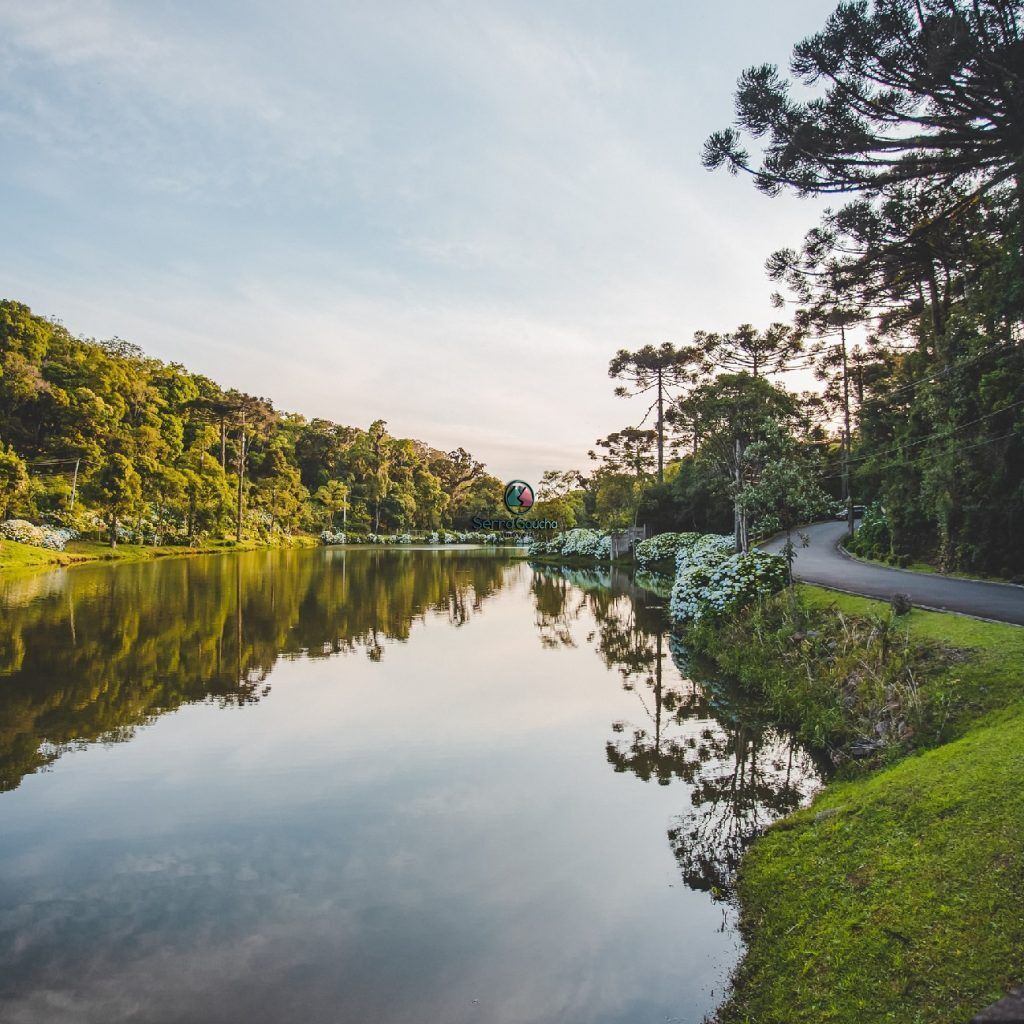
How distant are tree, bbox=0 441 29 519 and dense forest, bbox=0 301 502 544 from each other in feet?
0.19

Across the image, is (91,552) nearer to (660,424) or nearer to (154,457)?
(154,457)

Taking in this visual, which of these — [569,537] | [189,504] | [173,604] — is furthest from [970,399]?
[189,504]

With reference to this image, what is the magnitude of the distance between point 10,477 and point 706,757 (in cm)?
3536

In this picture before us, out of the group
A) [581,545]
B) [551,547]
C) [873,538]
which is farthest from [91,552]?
[873,538]

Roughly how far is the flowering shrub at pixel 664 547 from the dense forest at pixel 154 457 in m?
30.9

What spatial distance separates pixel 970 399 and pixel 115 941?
Result: 2053 centimetres

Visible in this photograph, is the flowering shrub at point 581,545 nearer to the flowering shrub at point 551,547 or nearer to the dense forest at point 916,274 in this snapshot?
the flowering shrub at point 551,547

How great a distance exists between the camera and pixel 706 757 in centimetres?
848

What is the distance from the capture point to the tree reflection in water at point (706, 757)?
6164 mm

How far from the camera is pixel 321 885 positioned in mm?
5449

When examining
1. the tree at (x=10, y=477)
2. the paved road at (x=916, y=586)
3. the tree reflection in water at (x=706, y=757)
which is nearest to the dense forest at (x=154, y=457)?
the tree at (x=10, y=477)

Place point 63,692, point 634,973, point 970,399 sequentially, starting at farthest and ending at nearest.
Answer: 1. point 970,399
2. point 63,692
3. point 634,973

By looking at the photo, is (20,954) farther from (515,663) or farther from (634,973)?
(515,663)

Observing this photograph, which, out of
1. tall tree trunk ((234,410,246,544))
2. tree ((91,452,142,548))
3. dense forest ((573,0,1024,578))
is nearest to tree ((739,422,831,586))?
dense forest ((573,0,1024,578))
